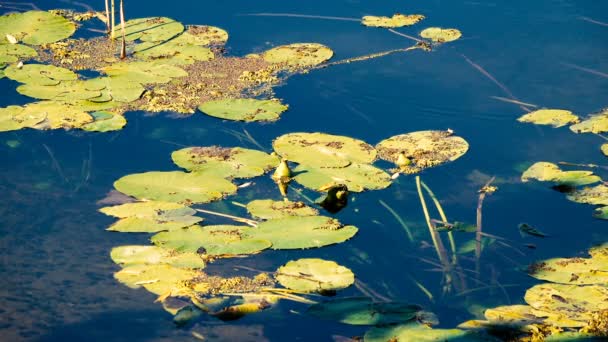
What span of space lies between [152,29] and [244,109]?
1.36 m

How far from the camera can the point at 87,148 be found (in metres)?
4.25

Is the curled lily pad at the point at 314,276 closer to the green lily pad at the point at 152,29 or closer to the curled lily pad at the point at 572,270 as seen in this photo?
the curled lily pad at the point at 572,270

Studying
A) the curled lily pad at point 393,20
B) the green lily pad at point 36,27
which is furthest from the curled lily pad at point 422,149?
the green lily pad at point 36,27

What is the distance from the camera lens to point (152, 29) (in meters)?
5.56

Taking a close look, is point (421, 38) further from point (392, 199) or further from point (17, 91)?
point (17, 91)

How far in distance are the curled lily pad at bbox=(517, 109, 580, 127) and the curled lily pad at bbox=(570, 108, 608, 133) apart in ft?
0.18

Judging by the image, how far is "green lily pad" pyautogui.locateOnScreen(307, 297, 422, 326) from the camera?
2.89 m

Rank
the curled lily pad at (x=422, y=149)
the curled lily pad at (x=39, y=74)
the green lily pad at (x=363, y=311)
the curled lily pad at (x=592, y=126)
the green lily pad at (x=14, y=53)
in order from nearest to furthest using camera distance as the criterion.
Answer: the green lily pad at (x=363, y=311)
the curled lily pad at (x=422, y=149)
the curled lily pad at (x=592, y=126)
the curled lily pad at (x=39, y=74)
the green lily pad at (x=14, y=53)

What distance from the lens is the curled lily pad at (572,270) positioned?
3148 mm

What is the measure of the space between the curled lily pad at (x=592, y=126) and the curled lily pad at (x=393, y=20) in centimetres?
167

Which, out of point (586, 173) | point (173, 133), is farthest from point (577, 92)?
point (173, 133)

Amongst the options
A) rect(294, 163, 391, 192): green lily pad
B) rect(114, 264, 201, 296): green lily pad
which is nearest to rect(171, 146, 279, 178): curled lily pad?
rect(294, 163, 391, 192): green lily pad

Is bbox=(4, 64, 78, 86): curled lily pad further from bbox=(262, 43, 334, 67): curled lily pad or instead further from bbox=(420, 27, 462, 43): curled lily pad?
bbox=(420, 27, 462, 43): curled lily pad

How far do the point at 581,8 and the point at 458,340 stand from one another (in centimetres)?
413
